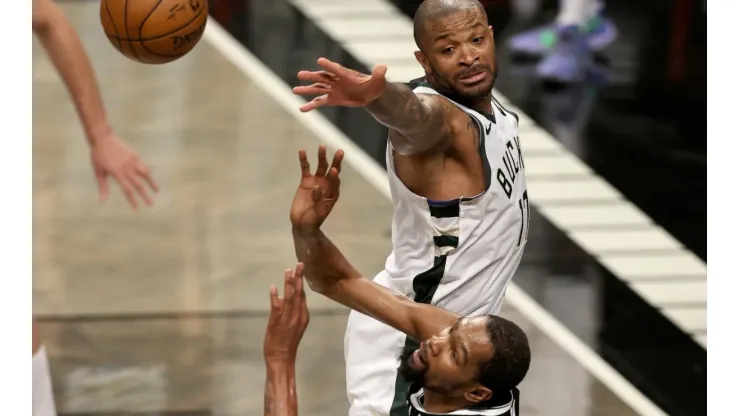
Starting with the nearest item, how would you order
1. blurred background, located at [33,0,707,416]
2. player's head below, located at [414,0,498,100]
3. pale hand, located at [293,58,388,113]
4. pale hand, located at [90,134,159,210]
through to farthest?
pale hand, located at [293,58,388,113] < player's head below, located at [414,0,498,100] < pale hand, located at [90,134,159,210] < blurred background, located at [33,0,707,416]

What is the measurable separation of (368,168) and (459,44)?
487 cm

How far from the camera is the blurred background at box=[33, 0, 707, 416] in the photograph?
6387mm

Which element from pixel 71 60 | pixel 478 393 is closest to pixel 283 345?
pixel 478 393

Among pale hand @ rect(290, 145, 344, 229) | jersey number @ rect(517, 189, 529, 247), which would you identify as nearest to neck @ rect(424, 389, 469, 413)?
pale hand @ rect(290, 145, 344, 229)

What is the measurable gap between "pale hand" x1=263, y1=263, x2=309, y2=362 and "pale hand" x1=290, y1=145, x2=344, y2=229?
126 millimetres

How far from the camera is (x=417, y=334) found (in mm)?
3812

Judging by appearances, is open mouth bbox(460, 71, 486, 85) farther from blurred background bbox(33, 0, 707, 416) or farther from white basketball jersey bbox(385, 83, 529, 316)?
blurred background bbox(33, 0, 707, 416)

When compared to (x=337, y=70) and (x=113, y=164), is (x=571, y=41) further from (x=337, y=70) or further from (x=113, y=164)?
(x=337, y=70)

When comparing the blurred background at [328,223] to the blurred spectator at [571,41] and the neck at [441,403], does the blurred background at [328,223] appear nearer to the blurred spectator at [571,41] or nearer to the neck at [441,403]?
the blurred spectator at [571,41]

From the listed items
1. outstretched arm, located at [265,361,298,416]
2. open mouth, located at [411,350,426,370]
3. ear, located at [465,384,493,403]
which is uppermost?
open mouth, located at [411,350,426,370]

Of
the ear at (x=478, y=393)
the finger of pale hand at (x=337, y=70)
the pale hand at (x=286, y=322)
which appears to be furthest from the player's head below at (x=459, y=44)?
the ear at (x=478, y=393)

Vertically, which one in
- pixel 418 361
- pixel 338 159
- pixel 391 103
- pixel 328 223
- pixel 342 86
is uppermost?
pixel 342 86

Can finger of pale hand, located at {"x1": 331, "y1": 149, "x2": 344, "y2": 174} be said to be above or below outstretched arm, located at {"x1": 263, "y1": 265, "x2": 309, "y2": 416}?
above

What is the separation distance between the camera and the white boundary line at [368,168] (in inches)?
244
